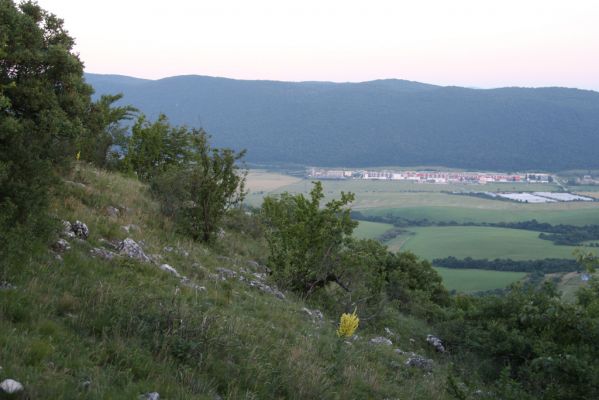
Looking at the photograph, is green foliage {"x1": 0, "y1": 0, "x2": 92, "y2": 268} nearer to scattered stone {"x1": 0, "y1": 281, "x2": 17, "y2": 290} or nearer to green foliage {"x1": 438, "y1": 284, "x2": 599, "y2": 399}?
scattered stone {"x1": 0, "y1": 281, "x2": 17, "y2": 290}

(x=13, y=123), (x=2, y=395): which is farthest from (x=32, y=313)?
(x=13, y=123)

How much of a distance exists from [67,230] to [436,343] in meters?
8.75

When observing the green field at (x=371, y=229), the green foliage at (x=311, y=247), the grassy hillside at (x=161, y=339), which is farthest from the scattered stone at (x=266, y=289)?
the green field at (x=371, y=229)

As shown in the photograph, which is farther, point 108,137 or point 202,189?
point 108,137

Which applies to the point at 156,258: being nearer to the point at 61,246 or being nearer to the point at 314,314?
the point at 61,246

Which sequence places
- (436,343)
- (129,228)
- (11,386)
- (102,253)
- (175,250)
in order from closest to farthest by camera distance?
(11,386) < (102,253) < (129,228) < (175,250) < (436,343)

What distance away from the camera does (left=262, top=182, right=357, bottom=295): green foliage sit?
12.1 meters

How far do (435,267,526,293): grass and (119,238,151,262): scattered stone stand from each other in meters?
33.2

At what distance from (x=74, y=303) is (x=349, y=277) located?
8.23 m

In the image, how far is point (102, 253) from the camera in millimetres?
7703

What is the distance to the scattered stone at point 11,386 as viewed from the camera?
11.4 ft

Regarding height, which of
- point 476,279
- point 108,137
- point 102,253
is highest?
point 108,137

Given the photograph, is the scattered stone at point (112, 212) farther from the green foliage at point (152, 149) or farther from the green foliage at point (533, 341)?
the green foliage at point (152, 149)

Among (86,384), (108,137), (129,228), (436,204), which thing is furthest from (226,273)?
(436,204)
